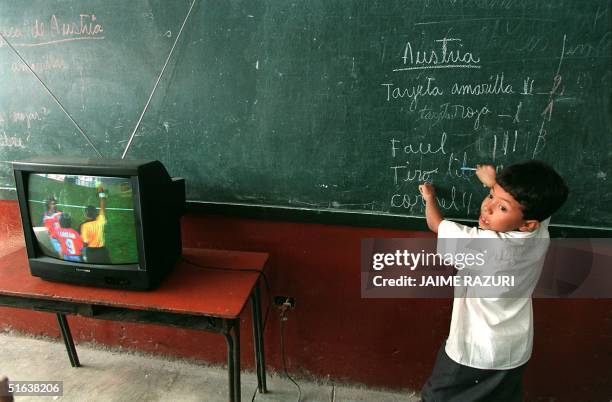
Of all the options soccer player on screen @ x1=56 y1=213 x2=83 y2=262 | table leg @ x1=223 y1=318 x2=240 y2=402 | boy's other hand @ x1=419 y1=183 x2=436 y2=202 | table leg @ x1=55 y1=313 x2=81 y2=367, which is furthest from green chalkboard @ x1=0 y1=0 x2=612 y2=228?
table leg @ x1=55 y1=313 x2=81 y2=367

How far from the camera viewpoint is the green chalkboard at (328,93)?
141cm

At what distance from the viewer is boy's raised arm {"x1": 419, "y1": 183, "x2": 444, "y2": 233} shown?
148 cm

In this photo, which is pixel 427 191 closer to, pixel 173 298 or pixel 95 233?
pixel 173 298

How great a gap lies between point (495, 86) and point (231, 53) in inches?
43.9

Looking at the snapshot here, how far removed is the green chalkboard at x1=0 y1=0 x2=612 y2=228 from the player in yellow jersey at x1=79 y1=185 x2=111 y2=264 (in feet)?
1.58

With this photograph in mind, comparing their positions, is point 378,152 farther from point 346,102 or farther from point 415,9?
Answer: point 415,9

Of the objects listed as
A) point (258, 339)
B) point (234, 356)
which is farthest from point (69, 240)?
point (258, 339)

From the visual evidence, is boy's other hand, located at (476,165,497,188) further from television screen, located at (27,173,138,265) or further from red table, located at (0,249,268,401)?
television screen, located at (27,173,138,265)

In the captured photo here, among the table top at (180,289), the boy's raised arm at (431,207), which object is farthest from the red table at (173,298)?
the boy's raised arm at (431,207)

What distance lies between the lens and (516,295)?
130 centimetres

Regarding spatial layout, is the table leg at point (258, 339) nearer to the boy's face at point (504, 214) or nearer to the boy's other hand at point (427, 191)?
the boy's other hand at point (427, 191)

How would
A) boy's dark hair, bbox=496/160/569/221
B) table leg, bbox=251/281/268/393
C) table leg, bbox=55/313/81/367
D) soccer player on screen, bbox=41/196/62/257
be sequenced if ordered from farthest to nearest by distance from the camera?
table leg, bbox=55/313/81/367 → table leg, bbox=251/281/268/393 → soccer player on screen, bbox=41/196/62/257 → boy's dark hair, bbox=496/160/569/221

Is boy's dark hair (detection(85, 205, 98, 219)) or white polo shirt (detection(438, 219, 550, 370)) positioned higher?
boy's dark hair (detection(85, 205, 98, 219))

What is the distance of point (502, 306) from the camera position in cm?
130
